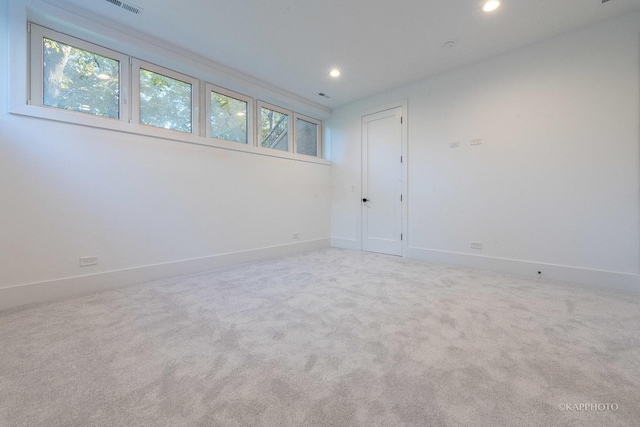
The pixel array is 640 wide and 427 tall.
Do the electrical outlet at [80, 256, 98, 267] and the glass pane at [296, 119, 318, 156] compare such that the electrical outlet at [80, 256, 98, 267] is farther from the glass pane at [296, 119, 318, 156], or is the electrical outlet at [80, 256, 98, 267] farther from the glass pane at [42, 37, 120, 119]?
the glass pane at [296, 119, 318, 156]

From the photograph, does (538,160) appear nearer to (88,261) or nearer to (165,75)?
(165,75)

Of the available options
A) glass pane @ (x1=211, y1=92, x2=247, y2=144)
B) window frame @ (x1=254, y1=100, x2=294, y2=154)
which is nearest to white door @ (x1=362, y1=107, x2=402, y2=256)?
window frame @ (x1=254, y1=100, x2=294, y2=154)

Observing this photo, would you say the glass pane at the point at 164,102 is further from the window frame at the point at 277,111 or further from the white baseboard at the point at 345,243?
the white baseboard at the point at 345,243

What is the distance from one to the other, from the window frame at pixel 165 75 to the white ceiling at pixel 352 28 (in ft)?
1.32

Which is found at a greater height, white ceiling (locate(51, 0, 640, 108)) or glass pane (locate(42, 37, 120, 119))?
white ceiling (locate(51, 0, 640, 108))

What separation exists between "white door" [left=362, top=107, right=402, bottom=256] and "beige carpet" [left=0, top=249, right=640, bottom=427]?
80.8 inches

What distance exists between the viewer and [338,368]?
4.82ft

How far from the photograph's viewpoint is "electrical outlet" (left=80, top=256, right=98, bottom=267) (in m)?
2.77

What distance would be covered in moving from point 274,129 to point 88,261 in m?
3.37

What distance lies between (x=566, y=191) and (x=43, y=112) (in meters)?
5.79

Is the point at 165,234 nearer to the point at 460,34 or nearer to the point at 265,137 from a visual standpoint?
the point at 265,137

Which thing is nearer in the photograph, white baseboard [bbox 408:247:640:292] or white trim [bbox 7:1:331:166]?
white trim [bbox 7:1:331:166]

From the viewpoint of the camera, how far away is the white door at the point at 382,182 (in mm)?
4629

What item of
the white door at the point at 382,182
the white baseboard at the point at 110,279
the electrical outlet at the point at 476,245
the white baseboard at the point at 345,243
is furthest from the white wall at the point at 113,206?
the electrical outlet at the point at 476,245
